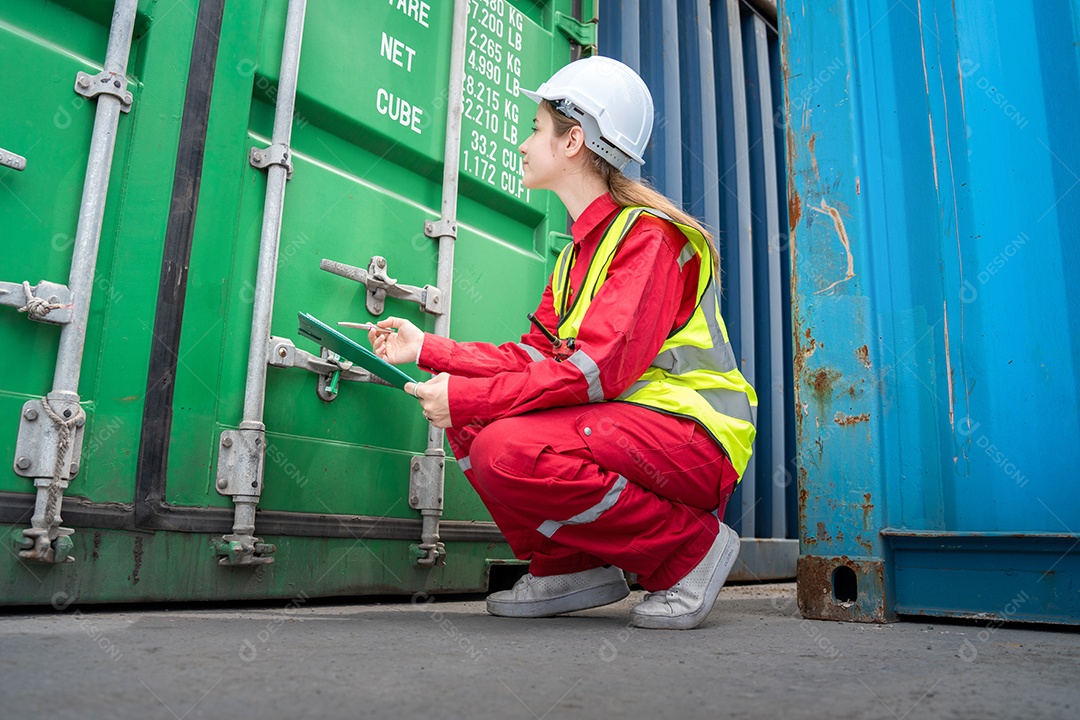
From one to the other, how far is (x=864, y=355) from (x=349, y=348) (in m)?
1.36


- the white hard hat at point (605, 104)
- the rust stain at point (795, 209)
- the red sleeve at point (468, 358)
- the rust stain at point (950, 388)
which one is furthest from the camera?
the rust stain at point (795, 209)

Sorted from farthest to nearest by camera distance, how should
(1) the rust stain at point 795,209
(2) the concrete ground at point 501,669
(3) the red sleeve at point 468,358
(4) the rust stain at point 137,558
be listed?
(1) the rust stain at point 795,209 → (3) the red sleeve at point 468,358 → (4) the rust stain at point 137,558 → (2) the concrete ground at point 501,669

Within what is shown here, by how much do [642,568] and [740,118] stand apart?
9.61ft

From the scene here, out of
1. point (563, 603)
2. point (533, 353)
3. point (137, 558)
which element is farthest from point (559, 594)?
point (137, 558)

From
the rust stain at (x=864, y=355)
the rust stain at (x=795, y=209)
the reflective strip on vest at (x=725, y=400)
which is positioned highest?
the rust stain at (x=795, y=209)

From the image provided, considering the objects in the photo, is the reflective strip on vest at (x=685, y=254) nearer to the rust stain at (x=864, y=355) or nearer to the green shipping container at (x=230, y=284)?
the rust stain at (x=864, y=355)

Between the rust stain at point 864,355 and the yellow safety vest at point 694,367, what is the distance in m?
0.32

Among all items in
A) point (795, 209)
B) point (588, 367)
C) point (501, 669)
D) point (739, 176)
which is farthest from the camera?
point (739, 176)

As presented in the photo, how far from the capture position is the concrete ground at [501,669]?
96 cm

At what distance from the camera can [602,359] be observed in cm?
185

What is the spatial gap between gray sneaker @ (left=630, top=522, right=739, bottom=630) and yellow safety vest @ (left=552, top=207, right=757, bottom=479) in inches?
9.7

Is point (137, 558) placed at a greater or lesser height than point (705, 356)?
lesser

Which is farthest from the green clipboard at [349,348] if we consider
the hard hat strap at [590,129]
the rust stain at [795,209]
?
the rust stain at [795,209]

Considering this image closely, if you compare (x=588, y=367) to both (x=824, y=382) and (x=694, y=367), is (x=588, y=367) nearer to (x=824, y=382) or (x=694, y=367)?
(x=694, y=367)
